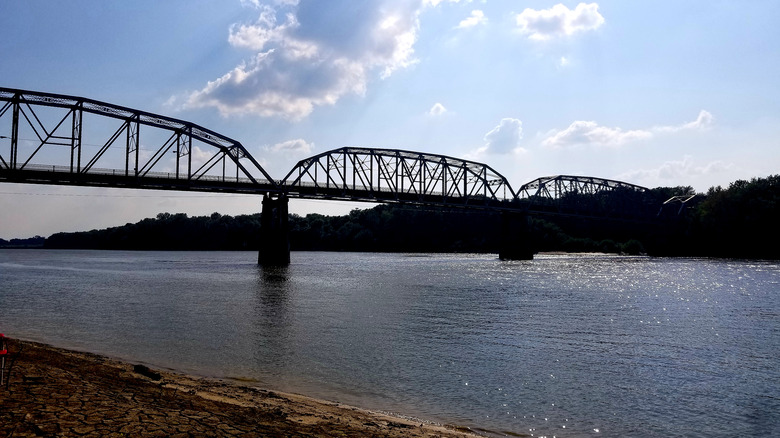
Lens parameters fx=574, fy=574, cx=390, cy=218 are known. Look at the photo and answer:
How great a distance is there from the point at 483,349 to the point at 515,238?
135 metres

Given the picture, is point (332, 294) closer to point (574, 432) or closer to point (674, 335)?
point (674, 335)

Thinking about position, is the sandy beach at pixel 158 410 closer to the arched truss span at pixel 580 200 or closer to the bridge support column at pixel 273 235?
the bridge support column at pixel 273 235

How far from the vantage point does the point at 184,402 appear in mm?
11797

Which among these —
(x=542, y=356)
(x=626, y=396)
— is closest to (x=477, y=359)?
(x=542, y=356)

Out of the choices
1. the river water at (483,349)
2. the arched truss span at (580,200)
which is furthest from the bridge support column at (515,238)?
the river water at (483,349)

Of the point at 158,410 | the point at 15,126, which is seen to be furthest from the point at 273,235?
the point at 158,410

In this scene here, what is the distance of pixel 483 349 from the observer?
895 inches

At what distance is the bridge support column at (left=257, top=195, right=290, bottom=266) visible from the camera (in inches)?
4131

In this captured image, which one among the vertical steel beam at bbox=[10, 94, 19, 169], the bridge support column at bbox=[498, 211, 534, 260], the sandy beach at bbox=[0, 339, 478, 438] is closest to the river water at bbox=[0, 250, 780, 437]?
the sandy beach at bbox=[0, 339, 478, 438]

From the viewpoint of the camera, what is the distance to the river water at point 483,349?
14336 millimetres

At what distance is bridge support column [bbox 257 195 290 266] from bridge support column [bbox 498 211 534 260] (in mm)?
63798

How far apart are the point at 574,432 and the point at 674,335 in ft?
55.5

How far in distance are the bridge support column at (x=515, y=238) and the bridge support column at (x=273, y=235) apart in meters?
63.8

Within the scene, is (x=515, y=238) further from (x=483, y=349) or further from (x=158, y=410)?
(x=158, y=410)
